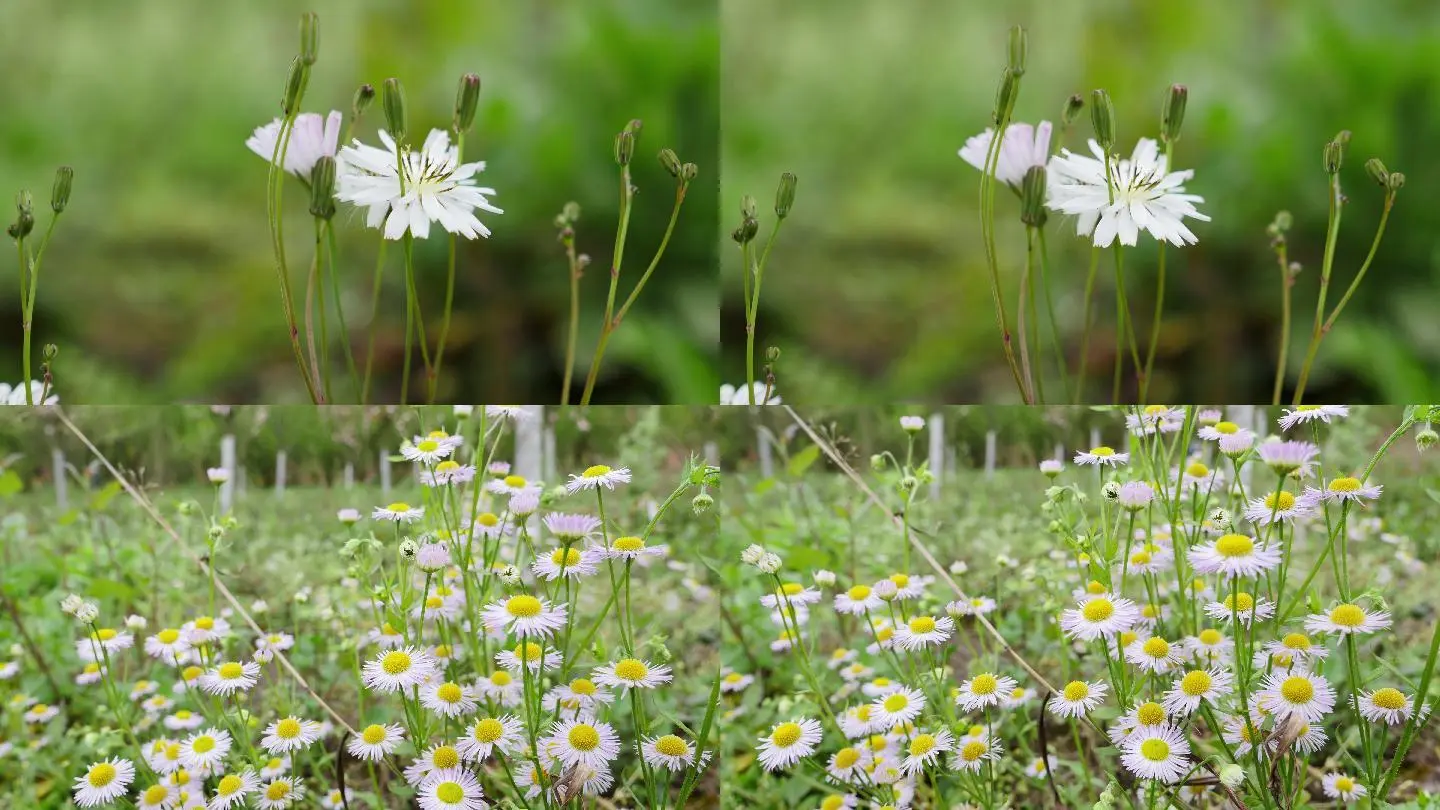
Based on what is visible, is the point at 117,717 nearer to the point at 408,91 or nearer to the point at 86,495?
the point at 86,495

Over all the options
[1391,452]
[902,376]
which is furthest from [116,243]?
[1391,452]

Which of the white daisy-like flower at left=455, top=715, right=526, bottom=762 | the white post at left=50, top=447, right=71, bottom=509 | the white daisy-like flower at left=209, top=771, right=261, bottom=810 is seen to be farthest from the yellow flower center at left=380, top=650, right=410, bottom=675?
the white post at left=50, top=447, right=71, bottom=509

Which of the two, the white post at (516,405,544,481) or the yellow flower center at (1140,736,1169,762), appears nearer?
the yellow flower center at (1140,736,1169,762)

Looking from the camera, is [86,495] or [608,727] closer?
[608,727]

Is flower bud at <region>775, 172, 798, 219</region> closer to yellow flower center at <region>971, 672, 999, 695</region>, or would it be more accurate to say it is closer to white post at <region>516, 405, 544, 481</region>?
white post at <region>516, 405, 544, 481</region>

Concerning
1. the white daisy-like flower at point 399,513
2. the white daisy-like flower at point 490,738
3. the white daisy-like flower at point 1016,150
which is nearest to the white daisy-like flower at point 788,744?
the white daisy-like flower at point 490,738

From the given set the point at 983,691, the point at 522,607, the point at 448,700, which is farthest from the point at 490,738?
the point at 983,691

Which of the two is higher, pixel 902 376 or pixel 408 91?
pixel 408 91
